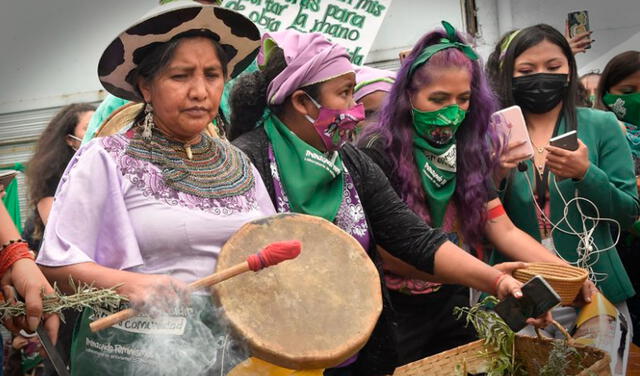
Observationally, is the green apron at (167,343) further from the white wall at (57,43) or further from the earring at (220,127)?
the white wall at (57,43)

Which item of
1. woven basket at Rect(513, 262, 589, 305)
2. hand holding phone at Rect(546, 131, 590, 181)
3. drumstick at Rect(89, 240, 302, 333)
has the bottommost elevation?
woven basket at Rect(513, 262, 589, 305)

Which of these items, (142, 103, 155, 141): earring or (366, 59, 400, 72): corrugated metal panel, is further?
(366, 59, 400, 72): corrugated metal panel

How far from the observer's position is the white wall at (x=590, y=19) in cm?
775

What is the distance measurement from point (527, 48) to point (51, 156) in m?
2.91

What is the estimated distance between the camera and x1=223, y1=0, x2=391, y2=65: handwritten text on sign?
717 cm

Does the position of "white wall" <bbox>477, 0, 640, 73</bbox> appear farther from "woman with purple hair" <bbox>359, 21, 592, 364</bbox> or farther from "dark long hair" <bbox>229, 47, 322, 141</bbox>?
"dark long hair" <bbox>229, 47, 322, 141</bbox>

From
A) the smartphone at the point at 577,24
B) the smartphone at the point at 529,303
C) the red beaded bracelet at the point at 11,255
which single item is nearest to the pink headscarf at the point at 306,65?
the smartphone at the point at 529,303

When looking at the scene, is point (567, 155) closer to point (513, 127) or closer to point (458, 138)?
point (513, 127)

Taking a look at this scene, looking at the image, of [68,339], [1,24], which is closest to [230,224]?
[68,339]

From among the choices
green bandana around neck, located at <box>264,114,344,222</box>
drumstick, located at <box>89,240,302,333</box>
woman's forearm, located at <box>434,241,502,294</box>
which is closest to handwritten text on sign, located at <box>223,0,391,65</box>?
green bandana around neck, located at <box>264,114,344,222</box>

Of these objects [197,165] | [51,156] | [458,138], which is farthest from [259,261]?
[51,156]

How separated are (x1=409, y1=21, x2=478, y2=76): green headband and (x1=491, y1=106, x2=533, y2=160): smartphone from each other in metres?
0.36

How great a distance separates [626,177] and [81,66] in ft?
A: 18.1

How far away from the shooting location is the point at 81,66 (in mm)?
8273
